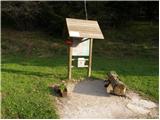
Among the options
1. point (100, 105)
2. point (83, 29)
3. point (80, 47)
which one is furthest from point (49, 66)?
point (100, 105)

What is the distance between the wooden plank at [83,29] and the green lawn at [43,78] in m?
1.40

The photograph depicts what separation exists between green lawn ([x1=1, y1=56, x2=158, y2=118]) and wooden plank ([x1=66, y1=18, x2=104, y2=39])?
1.40 m

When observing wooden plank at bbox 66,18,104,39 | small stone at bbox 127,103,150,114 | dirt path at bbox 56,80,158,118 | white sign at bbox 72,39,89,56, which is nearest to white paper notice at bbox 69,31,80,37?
wooden plank at bbox 66,18,104,39

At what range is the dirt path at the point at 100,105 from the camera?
7.35 m

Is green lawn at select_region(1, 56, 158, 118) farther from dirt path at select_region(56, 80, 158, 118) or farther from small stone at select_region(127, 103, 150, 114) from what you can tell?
small stone at select_region(127, 103, 150, 114)

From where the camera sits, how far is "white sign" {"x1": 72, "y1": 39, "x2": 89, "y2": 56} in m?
9.73

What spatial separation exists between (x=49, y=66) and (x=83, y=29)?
267cm

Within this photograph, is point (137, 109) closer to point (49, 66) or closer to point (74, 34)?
point (74, 34)

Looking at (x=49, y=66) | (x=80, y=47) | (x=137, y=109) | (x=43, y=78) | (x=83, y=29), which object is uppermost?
(x=83, y=29)

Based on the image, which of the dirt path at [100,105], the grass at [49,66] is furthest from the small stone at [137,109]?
the grass at [49,66]

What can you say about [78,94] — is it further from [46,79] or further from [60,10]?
[60,10]

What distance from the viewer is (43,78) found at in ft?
31.9

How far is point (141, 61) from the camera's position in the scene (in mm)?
14039

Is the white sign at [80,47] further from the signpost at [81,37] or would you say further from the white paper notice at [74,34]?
the white paper notice at [74,34]
